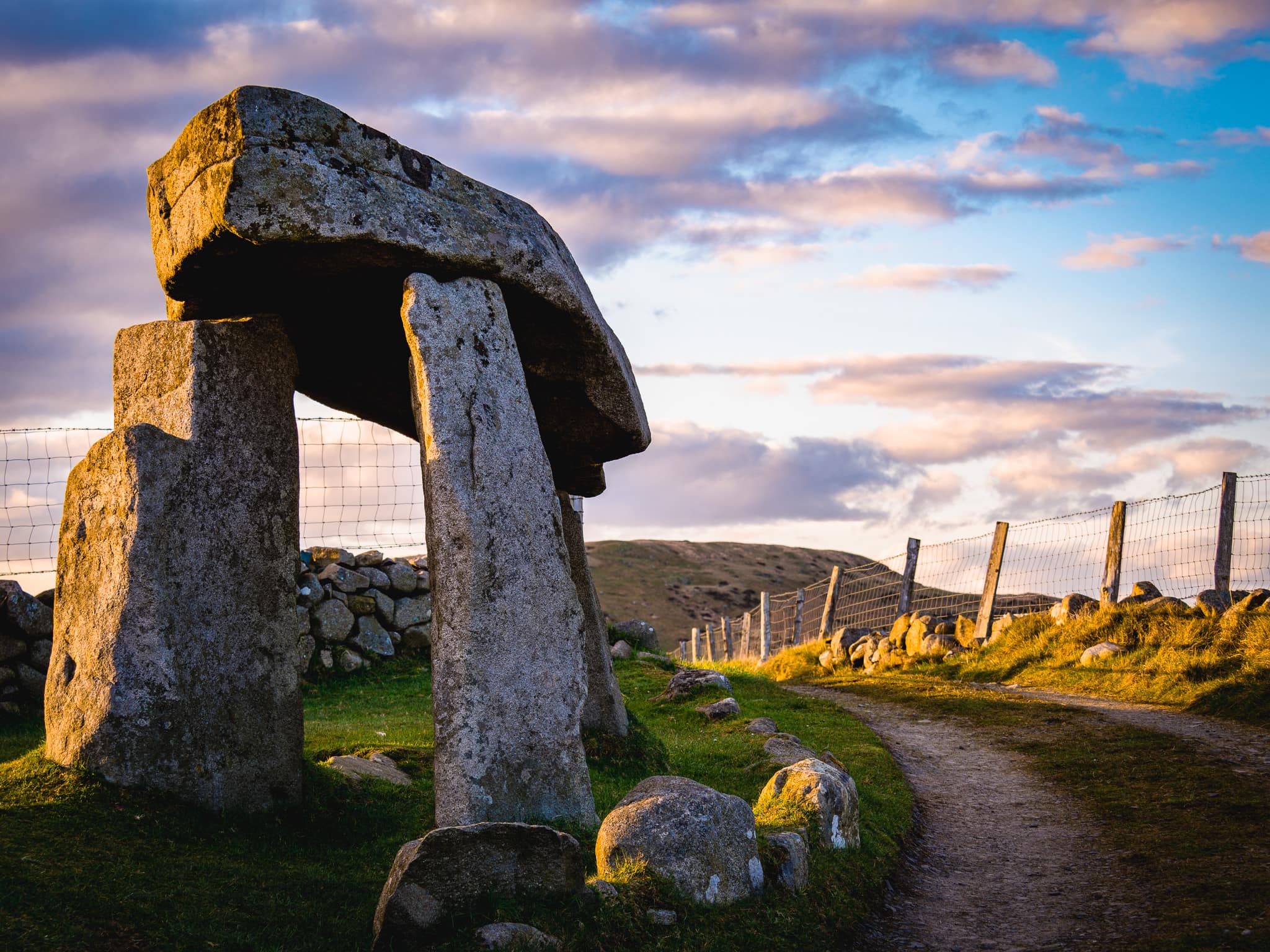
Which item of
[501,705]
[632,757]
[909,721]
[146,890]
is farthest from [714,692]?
[146,890]

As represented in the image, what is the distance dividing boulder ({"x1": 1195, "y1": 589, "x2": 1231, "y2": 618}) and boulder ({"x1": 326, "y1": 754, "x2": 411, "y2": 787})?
444 inches

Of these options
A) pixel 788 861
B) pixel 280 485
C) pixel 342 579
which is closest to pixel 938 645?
pixel 342 579

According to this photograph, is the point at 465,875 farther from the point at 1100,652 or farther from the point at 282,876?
the point at 1100,652

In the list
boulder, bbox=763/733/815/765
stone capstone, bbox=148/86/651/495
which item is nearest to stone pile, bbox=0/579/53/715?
stone capstone, bbox=148/86/651/495

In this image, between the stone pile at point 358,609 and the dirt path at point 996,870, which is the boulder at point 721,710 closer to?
the dirt path at point 996,870

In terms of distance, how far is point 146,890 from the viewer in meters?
5.26

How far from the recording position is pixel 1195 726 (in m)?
11.4

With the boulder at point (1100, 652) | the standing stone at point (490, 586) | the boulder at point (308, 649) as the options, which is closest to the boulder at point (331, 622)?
the boulder at point (308, 649)

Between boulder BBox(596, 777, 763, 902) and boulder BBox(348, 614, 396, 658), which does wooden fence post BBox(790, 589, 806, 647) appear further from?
boulder BBox(596, 777, 763, 902)

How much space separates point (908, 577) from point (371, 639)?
38.5 ft

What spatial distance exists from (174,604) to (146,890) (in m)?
1.79

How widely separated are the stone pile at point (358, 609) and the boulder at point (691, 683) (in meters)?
4.01

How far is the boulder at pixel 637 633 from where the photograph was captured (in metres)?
20.0

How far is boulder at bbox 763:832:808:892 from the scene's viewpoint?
619 centimetres
